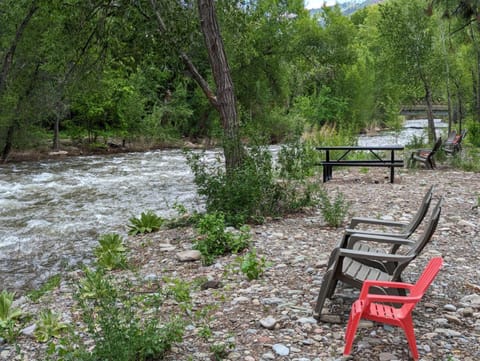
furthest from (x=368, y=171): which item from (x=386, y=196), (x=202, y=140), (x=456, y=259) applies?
(x=202, y=140)

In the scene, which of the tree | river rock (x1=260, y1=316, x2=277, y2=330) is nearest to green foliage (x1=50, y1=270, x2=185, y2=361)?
river rock (x1=260, y1=316, x2=277, y2=330)

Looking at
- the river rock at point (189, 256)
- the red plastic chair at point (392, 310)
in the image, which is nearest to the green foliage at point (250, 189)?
the river rock at point (189, 256)

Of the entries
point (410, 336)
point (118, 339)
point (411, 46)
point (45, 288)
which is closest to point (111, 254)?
point (45, 288)

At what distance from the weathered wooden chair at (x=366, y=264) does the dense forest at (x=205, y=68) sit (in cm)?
435

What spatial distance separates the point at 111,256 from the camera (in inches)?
268

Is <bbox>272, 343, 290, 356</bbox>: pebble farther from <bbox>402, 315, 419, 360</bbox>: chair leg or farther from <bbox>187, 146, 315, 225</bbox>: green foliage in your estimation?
<bbox>187, 146, 315, 225</bbox>: green foliage

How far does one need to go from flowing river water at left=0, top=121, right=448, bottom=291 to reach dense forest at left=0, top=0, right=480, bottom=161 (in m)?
2.73

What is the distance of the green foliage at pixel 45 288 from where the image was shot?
5.74 metres

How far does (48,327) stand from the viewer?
4.44m

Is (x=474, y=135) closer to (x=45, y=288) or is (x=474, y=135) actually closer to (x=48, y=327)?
(x=45, y=288)

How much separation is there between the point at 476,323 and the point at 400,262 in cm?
83

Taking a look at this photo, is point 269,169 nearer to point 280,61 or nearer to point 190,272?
point 190,272

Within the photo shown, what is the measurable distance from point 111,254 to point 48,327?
8.07 ft

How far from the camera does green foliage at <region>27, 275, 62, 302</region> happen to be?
5.74m
